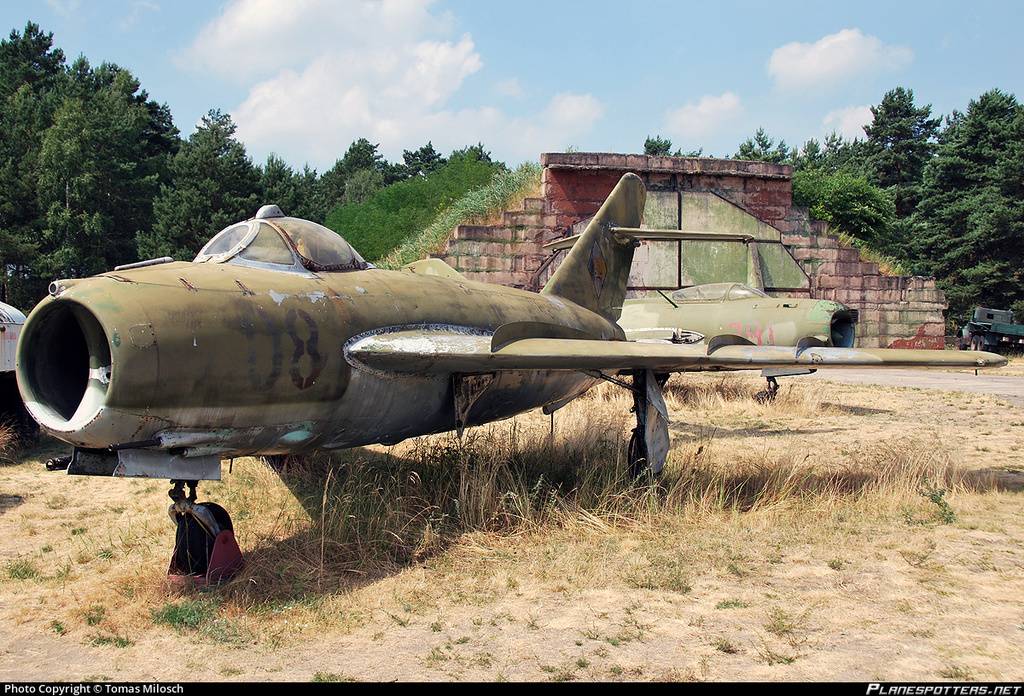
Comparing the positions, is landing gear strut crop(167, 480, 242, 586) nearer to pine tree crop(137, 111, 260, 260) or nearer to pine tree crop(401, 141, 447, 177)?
pine tree crop(137, 111, 260, 260)

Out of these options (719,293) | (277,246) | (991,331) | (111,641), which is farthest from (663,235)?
(991,331)

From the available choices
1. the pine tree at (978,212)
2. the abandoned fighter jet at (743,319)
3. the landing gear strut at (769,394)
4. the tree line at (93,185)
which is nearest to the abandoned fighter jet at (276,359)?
the abandoned fighter jet at (743,319)

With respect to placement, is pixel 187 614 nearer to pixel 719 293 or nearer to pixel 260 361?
pixel 260 361

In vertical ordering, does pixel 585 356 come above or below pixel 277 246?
below

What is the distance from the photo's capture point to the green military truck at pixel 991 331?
35.8m

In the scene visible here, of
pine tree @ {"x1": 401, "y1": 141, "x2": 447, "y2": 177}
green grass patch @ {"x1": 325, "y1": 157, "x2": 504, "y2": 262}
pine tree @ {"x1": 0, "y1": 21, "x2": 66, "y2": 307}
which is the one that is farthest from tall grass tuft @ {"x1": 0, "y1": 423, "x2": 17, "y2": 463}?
pine tree @ {"x1": 401, "y1": 141, "x2": 447, "y2": 177}

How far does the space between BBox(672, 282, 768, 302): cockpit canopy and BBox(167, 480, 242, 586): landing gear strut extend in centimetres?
1334

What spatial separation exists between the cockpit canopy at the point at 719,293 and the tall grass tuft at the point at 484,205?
400 inches

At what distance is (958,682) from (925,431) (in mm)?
9981

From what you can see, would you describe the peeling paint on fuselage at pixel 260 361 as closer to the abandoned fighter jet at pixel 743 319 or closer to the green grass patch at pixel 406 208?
the abandoned fighter jet at pixel 743 319

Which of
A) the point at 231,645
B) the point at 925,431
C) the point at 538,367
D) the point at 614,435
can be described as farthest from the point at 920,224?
the point at 231,645

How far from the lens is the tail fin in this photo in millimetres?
10375

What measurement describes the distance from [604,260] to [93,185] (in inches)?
1727

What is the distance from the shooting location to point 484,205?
27.3 metres
